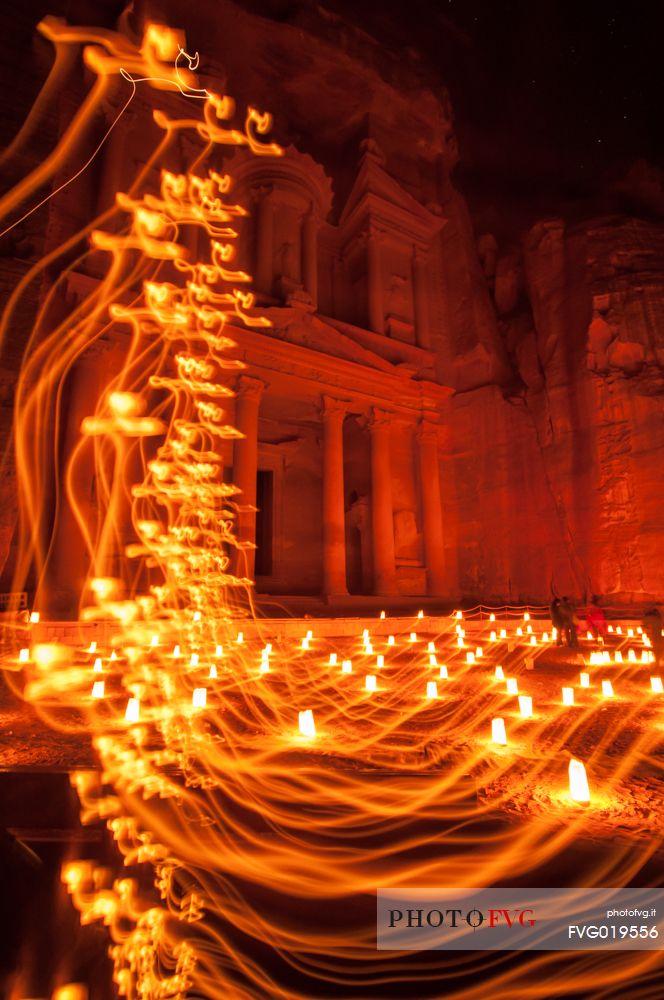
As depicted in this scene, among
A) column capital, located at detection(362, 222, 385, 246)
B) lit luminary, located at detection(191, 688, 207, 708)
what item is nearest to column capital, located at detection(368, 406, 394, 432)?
column capital, located at detection(362, 222, 385, 246)

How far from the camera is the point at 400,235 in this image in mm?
23641

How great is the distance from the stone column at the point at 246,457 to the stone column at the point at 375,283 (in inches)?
299

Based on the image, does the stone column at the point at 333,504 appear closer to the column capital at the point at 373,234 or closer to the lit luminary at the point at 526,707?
the column capital at the point at 373,234

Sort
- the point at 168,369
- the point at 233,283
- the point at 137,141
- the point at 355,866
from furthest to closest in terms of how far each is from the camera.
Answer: the point at 233,283 → the point at 137,141 → the point at 168,369 → the point at 355,866

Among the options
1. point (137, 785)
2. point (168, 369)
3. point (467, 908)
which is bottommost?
point (467, 908)

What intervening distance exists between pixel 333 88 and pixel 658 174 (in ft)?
49.1

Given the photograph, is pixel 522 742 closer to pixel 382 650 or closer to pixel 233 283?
pixel 382 650

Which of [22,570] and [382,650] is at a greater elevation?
[22,570]

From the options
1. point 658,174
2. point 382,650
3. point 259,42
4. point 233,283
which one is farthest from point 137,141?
point 658,174

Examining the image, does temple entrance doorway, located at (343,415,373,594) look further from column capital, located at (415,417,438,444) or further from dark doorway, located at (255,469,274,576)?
dark doorway, located at (255,469,274,576)

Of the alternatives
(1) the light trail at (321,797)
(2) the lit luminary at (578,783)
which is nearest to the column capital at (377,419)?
(1) the light trail at (321,797)

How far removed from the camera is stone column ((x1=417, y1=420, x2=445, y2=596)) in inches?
771

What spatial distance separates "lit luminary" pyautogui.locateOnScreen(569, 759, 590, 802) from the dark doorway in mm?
17177

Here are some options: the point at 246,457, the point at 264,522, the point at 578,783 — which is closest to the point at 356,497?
the point at 264,522
